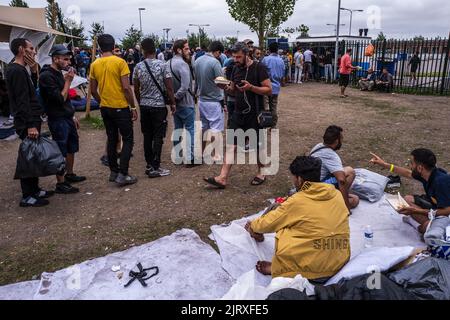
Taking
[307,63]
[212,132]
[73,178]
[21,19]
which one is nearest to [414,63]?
[307,63]

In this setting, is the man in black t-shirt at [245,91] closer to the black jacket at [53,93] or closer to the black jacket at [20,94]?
the black jacket at [53,93]

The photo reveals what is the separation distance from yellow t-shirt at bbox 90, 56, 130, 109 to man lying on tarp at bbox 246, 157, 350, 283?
2.85m

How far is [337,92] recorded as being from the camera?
14406mm

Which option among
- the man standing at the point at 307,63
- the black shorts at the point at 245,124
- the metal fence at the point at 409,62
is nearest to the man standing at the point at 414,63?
the metal fence at the point at 409,62

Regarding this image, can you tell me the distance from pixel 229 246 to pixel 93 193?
226 cm

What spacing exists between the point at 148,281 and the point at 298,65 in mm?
16242

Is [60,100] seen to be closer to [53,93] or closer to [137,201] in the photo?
[53,93]

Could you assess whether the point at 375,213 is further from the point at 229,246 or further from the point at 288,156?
the point at 288,156

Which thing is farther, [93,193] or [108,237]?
[93,193]

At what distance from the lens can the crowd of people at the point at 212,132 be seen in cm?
268

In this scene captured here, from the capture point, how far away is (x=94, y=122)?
901 centimetres

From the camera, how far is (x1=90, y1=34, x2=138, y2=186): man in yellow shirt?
4645 mm

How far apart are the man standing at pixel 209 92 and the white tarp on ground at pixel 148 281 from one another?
8.30ft
